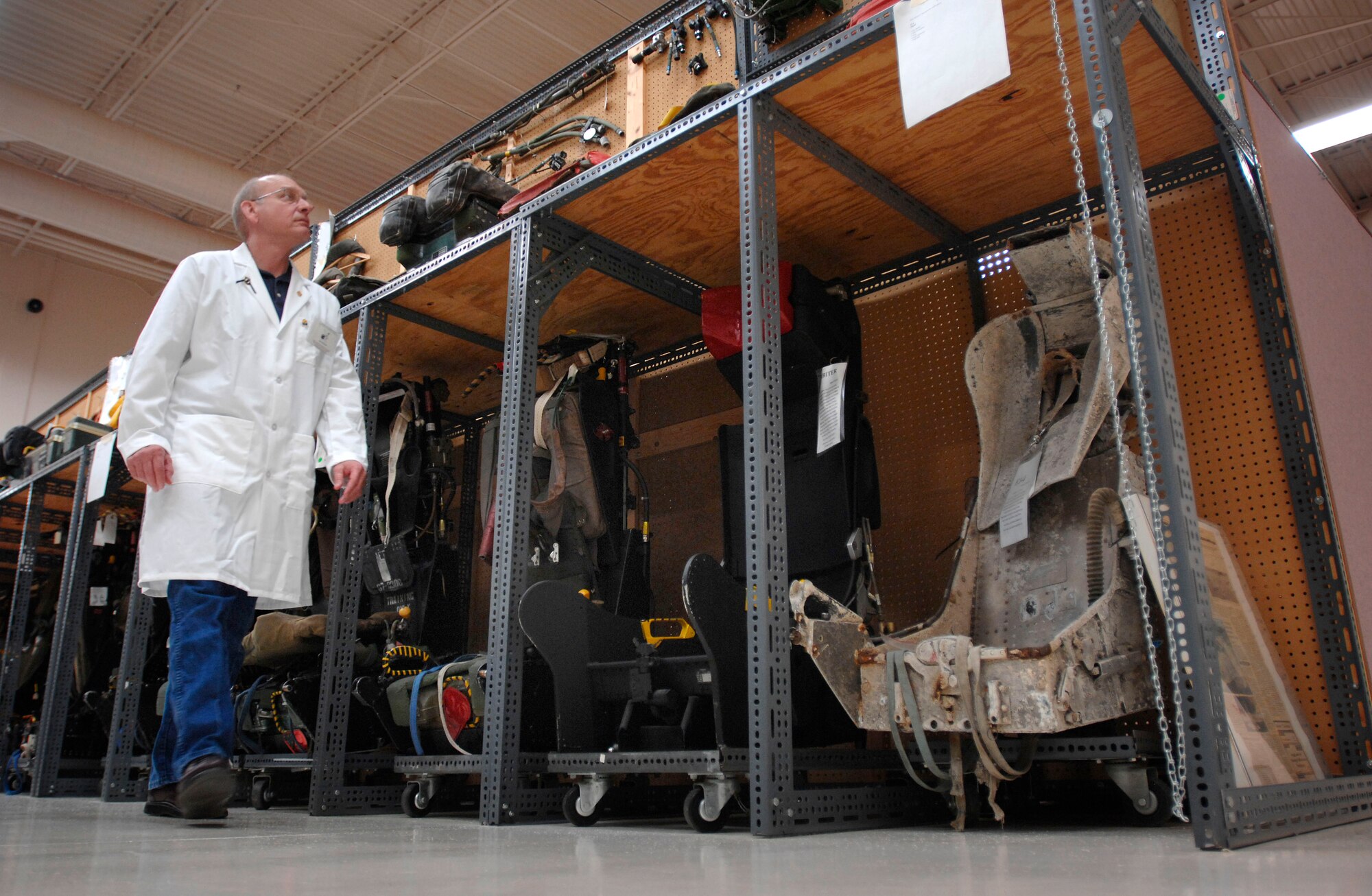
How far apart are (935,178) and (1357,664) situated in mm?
1809

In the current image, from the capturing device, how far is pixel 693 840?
2080 millimetres

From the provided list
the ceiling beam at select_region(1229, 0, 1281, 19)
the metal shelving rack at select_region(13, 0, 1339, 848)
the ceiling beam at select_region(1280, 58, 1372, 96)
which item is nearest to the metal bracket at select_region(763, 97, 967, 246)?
the metal shelving rack at select_region(13, 0, 1339, 848)

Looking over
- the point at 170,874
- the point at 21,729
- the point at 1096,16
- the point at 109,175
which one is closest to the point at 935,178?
the point at 1096,16

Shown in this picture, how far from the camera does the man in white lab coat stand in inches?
96.6

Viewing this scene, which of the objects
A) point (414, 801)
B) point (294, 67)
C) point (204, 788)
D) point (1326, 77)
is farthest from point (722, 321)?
point (1326, 77)

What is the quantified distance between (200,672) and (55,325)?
35.9 ft

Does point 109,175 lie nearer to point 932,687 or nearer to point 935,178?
point 935,178

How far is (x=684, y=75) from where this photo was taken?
3.31 m

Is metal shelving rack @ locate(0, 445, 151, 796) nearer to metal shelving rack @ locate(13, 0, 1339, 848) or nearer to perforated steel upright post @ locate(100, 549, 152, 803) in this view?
perforated steel upright post @ locate(100, 549, 152, 803)

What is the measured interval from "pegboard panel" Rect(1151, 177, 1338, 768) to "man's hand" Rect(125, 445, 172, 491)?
2.84 meters

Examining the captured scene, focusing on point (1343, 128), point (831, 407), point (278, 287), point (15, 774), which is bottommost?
point (15, 774)

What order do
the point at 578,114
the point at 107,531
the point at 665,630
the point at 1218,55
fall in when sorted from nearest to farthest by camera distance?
the point at 1218,55
the point at 665,630
the point at 578,114
the point at 107,531

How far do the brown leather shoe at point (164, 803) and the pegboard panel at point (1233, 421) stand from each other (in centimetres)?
289

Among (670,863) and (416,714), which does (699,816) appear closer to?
(670,863)
